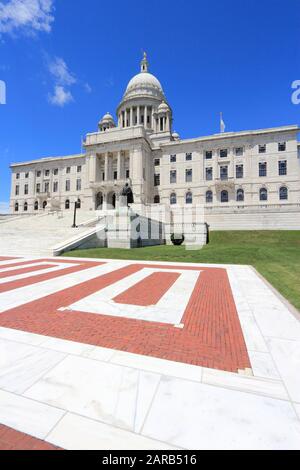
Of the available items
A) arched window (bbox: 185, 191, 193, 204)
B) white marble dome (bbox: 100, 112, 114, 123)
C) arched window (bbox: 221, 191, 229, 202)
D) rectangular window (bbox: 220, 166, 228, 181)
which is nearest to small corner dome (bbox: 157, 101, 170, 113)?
white marble dome (bbox: 100, 112, 114, 123)

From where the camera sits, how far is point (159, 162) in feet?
184

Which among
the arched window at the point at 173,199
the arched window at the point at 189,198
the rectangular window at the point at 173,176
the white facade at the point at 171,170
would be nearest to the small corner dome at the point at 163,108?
the white facade at the point at 171,170

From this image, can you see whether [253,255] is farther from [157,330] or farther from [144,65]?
[144,65]

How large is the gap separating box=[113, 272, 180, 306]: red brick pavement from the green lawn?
12.5ft

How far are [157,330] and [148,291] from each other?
2.94 meters

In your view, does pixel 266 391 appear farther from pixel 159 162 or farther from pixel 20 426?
pixel 159 162

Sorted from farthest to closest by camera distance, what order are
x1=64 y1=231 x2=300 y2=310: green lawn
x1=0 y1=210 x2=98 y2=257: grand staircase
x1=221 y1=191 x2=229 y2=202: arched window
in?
x1=221 y1=191 x2=229 y2=202: arched window, x1=0 y1=210 x2=98 y2=257: grand staircase, x1=64 y1=231 x2=300 y2=310: green lawn

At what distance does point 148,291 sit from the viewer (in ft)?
24.7

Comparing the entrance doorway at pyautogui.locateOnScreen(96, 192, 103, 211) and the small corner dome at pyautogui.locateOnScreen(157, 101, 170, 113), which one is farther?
the small corner dome at pyautogui.locateOnScreen(157, 101, 170, 113)

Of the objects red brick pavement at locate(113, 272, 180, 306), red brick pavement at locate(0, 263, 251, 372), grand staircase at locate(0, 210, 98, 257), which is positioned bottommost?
red brick pavement at locate(0, 263, 251, 372)

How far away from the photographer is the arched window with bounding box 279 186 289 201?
4553 cm

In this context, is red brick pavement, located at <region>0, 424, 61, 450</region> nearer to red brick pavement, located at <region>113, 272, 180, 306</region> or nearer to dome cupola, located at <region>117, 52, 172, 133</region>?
red brick pavement, located at <region>113, 272, 180, 306</region>

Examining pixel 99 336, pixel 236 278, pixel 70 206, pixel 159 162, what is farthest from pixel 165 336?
pixel 70 206

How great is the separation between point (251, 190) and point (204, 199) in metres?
9.69
